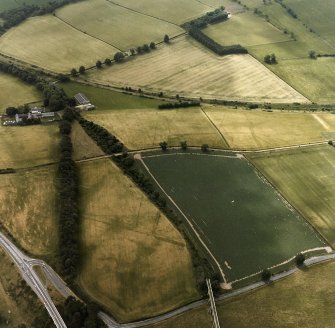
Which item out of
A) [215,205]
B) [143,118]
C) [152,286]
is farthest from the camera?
[143,118]

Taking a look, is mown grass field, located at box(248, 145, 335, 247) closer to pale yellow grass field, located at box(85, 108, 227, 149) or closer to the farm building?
pale yellow grass field, located at box(85, 108, 227, 149)

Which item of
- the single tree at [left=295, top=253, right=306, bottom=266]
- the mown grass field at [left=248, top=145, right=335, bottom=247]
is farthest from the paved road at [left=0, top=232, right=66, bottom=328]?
the mown grass field at [left=248, top=145, right=335, bottom=247]

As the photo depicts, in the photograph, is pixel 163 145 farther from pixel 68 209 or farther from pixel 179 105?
pixel 68 209

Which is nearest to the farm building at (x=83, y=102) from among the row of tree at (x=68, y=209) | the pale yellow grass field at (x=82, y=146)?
the pale yellow grass field at (x=82, y=146)

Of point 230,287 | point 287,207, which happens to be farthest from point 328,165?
point 230,287

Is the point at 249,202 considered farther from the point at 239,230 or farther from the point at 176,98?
the point at 176,98
